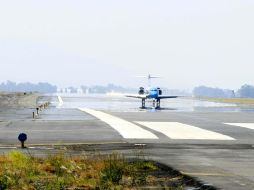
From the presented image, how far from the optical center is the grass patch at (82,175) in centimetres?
1251

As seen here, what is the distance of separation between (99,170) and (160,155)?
5424 millimetres

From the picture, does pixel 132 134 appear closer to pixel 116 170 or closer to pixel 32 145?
pixel 32 145

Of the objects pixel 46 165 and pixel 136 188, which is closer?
pixel 136 188

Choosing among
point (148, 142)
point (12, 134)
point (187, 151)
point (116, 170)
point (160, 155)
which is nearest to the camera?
point (116, 170)

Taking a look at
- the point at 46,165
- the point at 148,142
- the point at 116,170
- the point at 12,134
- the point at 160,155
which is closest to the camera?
the point at 116,170

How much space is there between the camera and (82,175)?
46.5 ft

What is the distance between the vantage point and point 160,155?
1997cm

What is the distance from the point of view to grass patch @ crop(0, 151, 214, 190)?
1251 cm

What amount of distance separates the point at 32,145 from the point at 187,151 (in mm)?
7072

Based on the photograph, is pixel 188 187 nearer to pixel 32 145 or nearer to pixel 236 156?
pixel 236 156

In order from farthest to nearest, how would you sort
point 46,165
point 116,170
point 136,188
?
point 46,165 < point 116,170 < point 136,188

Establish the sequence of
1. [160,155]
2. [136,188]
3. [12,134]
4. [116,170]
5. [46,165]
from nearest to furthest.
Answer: [136,188] → [116,170] → [46,165] → [160,155] → [12,134]

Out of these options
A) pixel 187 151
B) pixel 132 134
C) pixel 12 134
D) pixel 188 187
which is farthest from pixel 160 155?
pixel 12 134

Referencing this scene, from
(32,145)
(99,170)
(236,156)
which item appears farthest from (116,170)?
(32,145)
